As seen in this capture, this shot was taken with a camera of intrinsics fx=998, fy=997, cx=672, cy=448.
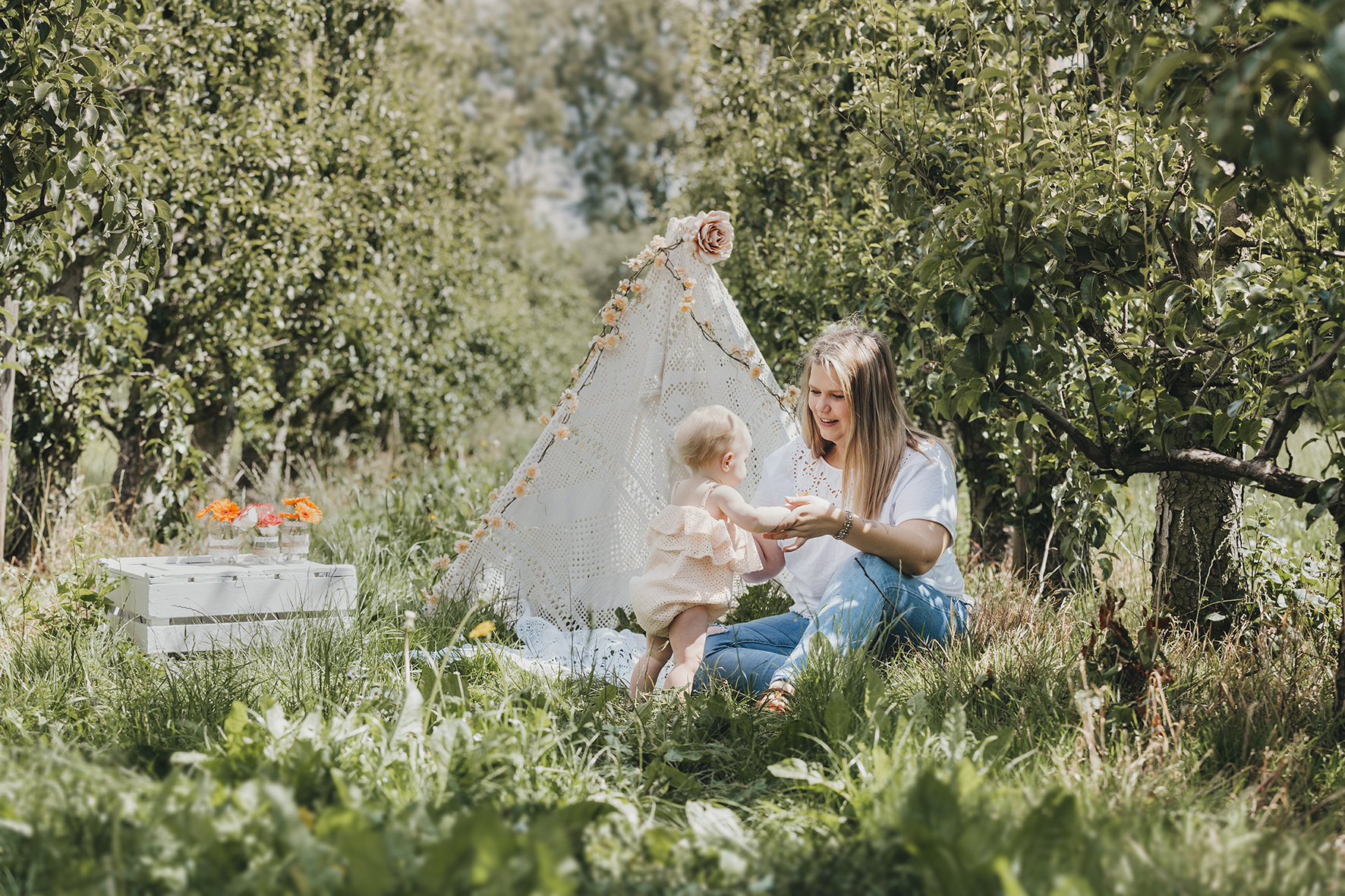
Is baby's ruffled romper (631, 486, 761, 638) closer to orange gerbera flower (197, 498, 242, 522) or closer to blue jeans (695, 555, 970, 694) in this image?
blue jeans (695, 555, 970, 694)

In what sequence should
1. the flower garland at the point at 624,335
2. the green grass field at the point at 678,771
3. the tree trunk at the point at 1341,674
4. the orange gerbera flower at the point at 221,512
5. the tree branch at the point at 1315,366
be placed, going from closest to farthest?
the green grass field at the point at 678,771 < the tree branch at the point at 1315,366 < the tree trunk at the point at 1341,674 < the orange gerbera flower at the point at 221,512 < the flower garland at the point at 624,335

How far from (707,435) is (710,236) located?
1.23 metres

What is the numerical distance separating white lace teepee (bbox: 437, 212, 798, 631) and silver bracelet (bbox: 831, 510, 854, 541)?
46.6 inches

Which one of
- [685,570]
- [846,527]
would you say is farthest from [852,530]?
[685,570]

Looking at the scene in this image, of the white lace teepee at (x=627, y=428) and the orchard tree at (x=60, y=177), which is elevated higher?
the orchard tree at (x=60, y=177)

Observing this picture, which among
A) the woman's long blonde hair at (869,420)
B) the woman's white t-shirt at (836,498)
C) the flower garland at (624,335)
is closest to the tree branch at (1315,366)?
the woman's white t-shirt at (836,498)

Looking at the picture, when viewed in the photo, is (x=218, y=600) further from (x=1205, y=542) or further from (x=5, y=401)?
(x=1205, y=542)

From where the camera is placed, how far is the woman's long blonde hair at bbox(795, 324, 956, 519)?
312cm

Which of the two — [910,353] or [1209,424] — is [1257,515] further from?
[910,353]

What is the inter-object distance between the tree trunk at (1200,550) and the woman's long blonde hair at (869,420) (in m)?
0.68

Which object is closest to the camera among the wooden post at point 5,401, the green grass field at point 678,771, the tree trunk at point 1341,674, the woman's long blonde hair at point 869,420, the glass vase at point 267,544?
the green grass field at point 678,771

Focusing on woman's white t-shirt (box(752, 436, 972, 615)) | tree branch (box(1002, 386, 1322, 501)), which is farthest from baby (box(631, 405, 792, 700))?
tree branch (box(1002, 386, 1322, 501))

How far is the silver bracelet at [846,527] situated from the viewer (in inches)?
113

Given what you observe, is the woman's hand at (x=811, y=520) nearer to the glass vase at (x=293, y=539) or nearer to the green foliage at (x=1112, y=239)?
the green foliage at (x=1112, y=239)
